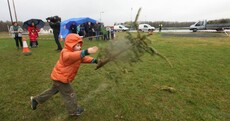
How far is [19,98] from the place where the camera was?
4023 millimetres

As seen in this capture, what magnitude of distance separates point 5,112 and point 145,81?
10.8 feet

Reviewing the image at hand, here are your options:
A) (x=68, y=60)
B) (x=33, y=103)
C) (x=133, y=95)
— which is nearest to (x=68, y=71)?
(x=68, y=60)

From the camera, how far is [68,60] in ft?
9.35

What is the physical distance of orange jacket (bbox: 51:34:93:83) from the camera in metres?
2.79

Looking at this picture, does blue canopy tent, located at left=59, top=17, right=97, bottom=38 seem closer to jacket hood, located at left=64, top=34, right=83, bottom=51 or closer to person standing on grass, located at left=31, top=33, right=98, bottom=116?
person standing on grass, located at left=31, top=33, right=98, bottom=116

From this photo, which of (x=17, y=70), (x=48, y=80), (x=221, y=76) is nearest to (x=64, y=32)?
(x=17, y=70)

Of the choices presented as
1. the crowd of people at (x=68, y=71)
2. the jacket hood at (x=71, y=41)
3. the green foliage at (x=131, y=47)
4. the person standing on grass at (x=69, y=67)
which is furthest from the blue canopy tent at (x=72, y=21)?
the green foliage at (x=131, y=47)

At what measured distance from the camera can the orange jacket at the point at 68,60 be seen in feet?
9.16

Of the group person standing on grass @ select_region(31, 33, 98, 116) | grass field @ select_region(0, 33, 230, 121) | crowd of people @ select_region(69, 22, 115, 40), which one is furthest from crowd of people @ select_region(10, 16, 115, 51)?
person standing on grass @ select_region(31, 33, 98, 116)

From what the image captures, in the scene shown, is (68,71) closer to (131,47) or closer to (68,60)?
(68,60)

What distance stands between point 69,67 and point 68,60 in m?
0.17

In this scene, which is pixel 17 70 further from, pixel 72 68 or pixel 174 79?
pixel 174 79

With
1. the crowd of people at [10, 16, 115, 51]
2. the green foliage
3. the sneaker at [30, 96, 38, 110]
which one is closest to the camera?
the green foliage

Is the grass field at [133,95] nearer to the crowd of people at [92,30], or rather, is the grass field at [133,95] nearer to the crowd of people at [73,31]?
the crowd of people at [73,31]
